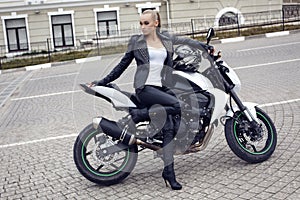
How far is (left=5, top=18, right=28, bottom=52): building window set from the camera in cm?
2438

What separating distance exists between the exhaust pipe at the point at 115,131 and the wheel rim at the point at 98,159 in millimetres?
104

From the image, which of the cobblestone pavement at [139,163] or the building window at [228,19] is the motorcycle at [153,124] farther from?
the building window at [228,19]

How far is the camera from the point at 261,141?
Result: 195 inches

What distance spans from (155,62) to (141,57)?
0.49 feet

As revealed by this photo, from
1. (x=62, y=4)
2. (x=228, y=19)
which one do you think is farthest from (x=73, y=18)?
(x=228, y=19)

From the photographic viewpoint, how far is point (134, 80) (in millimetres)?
4578

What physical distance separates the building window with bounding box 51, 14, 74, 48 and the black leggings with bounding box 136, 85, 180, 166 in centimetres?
2090

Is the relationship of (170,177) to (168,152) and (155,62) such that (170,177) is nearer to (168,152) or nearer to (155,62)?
(168,152)

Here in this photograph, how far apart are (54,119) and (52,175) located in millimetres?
3257

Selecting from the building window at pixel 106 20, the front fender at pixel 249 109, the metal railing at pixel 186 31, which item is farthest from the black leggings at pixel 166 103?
the building window at pixel 106 20

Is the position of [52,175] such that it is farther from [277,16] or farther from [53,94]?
[277,16]

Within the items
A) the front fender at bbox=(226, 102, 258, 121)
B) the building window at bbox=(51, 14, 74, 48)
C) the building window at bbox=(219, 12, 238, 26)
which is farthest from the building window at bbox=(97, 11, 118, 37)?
the front fender at bbox=(226, 102, 258, 121)

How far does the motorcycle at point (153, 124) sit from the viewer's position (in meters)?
4.58

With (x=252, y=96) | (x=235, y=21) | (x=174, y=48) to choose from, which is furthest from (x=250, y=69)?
(x=235, y=21)
